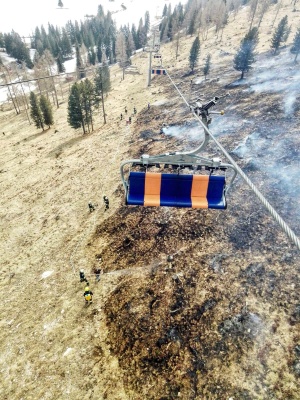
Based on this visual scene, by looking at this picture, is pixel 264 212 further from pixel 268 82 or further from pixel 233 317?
pixel 268 82

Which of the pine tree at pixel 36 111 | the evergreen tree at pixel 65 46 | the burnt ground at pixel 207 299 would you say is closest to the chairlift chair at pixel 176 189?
the burnt ground at pixel 207 299

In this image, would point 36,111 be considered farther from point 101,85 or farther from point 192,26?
point 192,26

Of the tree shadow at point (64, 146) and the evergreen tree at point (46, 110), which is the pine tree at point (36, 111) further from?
the tree shadow at point (64, 146)

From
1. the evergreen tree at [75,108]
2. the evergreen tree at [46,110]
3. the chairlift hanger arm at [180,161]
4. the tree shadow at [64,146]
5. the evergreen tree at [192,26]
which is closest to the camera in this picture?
the chairlift hanger arm at [180,161]

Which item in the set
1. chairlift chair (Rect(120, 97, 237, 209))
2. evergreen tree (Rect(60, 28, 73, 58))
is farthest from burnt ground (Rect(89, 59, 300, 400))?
evergreen tree (Rect(60, 28, 73, 58))

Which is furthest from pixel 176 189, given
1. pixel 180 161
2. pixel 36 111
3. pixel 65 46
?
pixel 65 46

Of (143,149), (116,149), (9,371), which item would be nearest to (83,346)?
(9,371)
